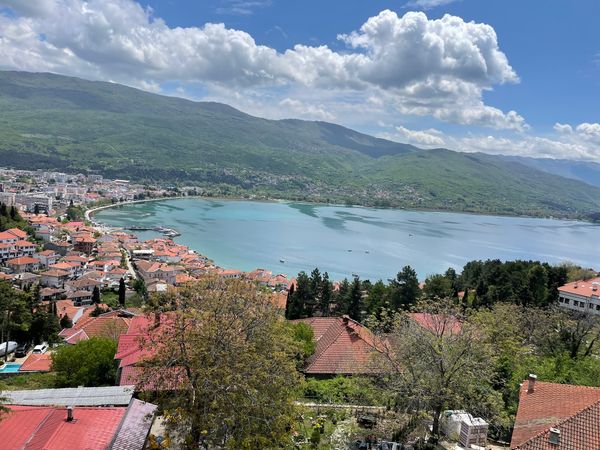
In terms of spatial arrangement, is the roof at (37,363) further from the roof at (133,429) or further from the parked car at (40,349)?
the roof at (133,429)

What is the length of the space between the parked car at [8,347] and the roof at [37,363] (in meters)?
1.43

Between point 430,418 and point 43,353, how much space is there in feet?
56.4

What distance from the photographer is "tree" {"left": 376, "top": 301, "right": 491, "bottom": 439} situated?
944 centimetres

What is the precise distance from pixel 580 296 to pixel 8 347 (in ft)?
106

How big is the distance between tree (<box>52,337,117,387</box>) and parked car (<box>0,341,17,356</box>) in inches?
319

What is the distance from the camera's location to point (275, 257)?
63906 millimetres

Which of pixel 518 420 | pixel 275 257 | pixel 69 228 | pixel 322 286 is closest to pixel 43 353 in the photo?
pixel 322 286

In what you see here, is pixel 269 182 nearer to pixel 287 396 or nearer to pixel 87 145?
pixel 87 145

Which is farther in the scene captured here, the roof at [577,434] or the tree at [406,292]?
the tree at [406,292]

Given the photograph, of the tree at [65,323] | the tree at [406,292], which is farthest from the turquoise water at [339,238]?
the tree at [65,323]

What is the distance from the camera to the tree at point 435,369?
31.0 feet

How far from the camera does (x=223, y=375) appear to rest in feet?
22.9

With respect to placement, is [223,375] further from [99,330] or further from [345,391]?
[99,330]

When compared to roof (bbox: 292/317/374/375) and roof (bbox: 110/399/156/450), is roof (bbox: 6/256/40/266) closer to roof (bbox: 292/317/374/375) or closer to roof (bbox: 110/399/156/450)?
roof (bbox: 292/317/374/375)
